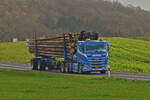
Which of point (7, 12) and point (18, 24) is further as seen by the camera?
point (7, 12)

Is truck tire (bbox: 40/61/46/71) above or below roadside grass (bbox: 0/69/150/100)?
below

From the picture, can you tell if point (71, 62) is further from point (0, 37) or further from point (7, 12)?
point (7, 12)

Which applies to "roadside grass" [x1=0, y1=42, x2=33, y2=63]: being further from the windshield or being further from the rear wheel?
the windshield

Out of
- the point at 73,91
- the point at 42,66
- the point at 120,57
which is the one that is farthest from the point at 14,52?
the point at 73,91

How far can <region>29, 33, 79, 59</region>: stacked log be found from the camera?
39.0 meters

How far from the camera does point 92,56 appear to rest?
3678cm

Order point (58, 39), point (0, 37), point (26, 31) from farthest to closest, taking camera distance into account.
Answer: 1. point (26, 31)
2. point (0, 37)
3. point (58, 39)

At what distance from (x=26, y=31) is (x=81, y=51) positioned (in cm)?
13886

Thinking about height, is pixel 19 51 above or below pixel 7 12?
below

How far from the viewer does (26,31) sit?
174 meters

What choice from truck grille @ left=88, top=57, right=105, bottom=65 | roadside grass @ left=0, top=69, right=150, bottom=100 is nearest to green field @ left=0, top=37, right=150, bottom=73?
truck grille @ left=88, top=57, right=105, bottom=65

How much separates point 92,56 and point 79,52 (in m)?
1.38

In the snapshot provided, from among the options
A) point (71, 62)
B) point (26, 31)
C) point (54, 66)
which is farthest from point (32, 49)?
point (26, 31)

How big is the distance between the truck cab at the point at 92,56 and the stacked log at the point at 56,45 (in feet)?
4.98
